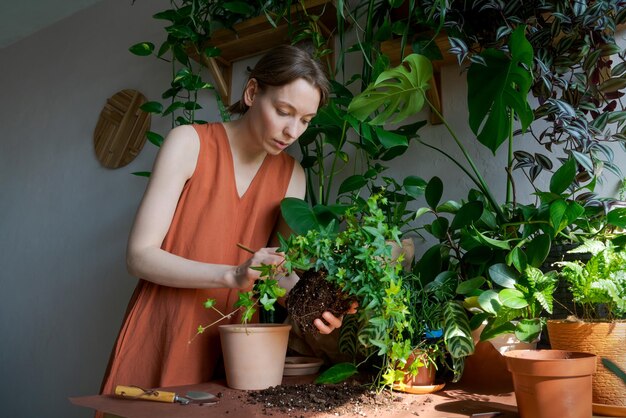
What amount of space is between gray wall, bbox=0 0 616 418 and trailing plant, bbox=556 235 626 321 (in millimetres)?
1510

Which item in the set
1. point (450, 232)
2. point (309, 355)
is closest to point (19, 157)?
point (309, 355)

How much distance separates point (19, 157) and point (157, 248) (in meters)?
2.28

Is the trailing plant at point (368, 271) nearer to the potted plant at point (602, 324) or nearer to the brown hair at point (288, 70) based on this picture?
the potted plant at point (602, 324)

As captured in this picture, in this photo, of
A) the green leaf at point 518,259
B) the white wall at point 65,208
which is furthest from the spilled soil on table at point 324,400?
the white wall at point 65,208

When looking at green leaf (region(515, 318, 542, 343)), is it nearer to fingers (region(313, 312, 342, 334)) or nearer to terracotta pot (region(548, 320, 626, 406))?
terracotta pot (region(548, 320, 626, 406))

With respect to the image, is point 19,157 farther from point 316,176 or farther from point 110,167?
point 316,176

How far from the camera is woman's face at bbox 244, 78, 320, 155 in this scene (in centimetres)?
118

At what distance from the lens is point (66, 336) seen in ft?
8.11

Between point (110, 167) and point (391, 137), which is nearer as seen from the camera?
point (391, 137)

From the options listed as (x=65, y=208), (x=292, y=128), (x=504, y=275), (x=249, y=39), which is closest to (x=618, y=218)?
(x=504, y=275)

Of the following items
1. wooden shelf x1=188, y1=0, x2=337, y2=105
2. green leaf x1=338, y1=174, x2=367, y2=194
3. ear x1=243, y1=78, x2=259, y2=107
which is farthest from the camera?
wooden shelf x1=188, y1=0, x2=337, y2=105

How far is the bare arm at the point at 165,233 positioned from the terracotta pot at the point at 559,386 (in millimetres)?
494

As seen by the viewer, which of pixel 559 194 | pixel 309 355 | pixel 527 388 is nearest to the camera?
pixel 527 388

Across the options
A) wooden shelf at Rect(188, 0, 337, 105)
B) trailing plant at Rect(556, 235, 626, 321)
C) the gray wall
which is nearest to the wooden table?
trailing plant at Rect(556, 235, 626, 321)
